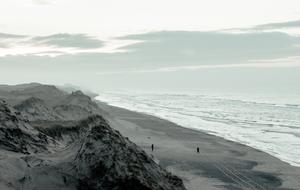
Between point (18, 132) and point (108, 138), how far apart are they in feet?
20.4

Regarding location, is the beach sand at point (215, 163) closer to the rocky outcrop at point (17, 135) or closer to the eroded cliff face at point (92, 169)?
the rocky outcrop at point (17, 135)

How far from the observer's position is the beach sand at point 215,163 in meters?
35.4

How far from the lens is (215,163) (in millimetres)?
43469

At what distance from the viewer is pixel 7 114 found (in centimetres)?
2261

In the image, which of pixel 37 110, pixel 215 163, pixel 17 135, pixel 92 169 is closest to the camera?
pixel 92 169

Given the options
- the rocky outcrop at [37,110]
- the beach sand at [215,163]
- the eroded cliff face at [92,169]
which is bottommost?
the beach sand at [215,163]

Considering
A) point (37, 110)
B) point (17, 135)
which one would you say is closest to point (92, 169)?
point (17, 135)

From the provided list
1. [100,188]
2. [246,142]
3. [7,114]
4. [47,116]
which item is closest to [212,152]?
[246,142]

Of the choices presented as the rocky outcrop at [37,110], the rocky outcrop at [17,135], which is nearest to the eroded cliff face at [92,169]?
the rocky outcrop at [17,135]

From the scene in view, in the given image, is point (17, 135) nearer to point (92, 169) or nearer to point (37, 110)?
point (92, 169)

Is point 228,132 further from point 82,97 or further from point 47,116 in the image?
point 47,116

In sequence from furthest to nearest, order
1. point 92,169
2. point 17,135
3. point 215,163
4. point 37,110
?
point 37,110 → point 215,163 → point 17,135 → point 92,169

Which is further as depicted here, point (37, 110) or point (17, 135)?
point (37, 110)

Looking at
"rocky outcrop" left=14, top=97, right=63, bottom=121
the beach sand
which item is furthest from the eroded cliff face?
"rocky outcrop" left=14, top=97, right=63, bottom=121
